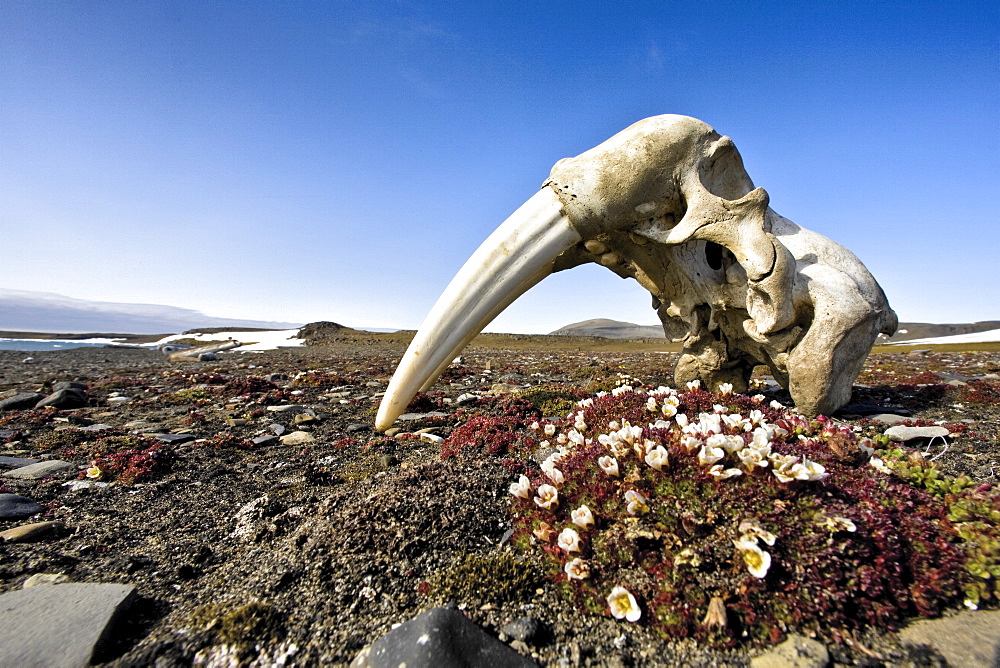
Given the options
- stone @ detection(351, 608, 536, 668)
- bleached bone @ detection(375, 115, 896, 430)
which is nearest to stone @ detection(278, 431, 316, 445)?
bleached bone @ detection(375, 115, 896, 430)

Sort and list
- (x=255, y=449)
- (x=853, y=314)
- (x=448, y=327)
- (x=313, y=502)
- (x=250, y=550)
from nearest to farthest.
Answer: (x=250, y=550), (x=313, y=502), (x=853, y=314), (x=448, y=327), (x=255, y=449)

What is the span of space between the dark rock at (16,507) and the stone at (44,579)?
1604mm

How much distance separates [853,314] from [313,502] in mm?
6935

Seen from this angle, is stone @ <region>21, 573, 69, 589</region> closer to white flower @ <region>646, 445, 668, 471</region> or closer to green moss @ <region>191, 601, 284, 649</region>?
green moss @ <region>191, 601, 284, 649</region>

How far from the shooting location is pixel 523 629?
9.59ft

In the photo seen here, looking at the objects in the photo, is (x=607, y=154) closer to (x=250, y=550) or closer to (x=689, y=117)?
(x=689, y=117)

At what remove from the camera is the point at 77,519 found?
466cm

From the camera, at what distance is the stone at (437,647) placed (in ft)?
8.28

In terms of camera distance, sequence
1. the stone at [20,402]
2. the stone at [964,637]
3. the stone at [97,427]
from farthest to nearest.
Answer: the stone at [20,402]
the stone at [97,427]
the stone at [964,637]

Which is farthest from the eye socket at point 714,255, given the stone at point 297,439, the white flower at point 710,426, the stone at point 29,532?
the stone at point 29,532

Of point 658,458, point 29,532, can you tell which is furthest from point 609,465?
point 29,532

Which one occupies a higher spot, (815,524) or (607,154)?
(607,154)

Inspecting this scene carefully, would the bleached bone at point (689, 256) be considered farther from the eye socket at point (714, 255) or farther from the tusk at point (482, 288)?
the eye socket at point (714, 255)

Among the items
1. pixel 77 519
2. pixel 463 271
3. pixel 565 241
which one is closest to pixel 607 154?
pixel 565 241
